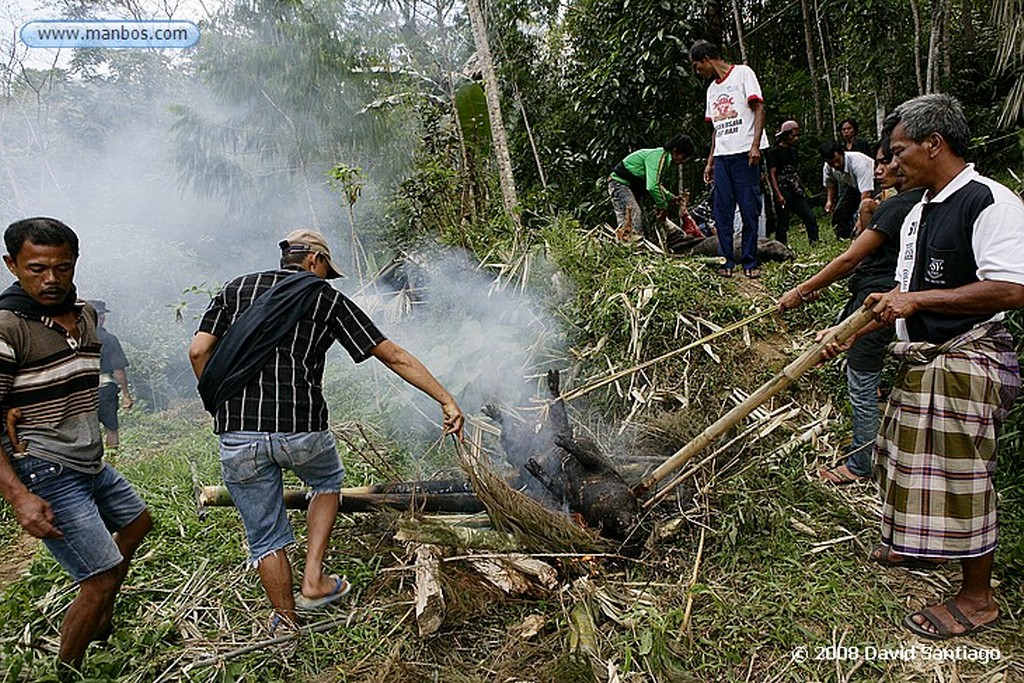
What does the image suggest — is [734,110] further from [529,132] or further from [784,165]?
[529,132]

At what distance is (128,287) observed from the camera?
1292 centimetres

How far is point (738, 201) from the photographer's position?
5398 millimetres

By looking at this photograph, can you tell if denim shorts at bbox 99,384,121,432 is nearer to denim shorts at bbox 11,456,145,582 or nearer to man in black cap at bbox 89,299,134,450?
man in black cap at bbox 89,299,134,450

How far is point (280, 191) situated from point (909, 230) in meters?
11.3

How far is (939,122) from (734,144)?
10.2 ft

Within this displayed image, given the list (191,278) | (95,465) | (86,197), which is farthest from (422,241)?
(86,197)

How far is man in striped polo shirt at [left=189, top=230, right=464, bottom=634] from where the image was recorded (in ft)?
8.87

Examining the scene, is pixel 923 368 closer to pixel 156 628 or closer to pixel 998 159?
pixel 156 628

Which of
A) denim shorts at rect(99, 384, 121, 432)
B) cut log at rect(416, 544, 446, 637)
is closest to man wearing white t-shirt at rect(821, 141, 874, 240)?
cut log at rect(416, 544, 446, 637)

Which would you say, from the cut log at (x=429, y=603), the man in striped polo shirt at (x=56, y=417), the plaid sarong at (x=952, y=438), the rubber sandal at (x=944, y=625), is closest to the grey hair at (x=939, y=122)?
the plaid sarong at (x=952, y=438)

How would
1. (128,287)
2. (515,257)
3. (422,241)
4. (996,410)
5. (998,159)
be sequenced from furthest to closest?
(128,287), (998,159), (422,241), (515,257), (996,410)

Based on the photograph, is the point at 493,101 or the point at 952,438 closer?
the point at 952,438

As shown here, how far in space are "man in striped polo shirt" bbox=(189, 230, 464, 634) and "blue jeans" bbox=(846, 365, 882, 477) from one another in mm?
2222

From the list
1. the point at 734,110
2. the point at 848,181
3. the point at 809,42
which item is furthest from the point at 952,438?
the point at 809,42
